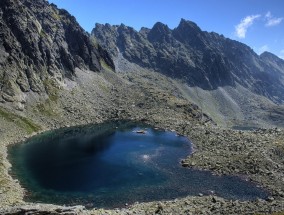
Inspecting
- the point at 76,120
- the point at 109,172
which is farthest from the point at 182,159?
the point at 76,120

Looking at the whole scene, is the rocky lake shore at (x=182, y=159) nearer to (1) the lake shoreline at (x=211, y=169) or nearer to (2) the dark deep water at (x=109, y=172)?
(1) the lake shoreline at (x=211, y=169)

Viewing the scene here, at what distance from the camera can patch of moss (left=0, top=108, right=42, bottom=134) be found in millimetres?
128125

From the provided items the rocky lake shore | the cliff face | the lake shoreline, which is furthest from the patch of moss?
the lake shoreline

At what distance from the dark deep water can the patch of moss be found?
5.39m

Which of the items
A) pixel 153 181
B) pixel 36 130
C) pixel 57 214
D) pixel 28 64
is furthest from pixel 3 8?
pixel 57 214

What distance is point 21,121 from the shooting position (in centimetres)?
13150

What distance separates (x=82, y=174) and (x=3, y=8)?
115 metres

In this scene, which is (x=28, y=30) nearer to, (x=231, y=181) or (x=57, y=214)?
(x=231, y=181)

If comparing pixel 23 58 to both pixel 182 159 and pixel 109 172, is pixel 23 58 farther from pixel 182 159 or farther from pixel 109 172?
pixel 182 159

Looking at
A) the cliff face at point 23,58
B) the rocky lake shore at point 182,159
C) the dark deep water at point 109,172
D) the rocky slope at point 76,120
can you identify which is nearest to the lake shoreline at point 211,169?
the rocky lake shore at point 182,159

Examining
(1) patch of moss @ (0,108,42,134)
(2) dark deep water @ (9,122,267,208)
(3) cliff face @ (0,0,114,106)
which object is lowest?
(2) dark deep water @ (9,122,267,208)

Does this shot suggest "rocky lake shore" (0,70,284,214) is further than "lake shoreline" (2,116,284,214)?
No

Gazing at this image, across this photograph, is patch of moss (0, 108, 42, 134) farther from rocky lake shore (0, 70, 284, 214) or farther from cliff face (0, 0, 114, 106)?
cliff face (0, 0, 114, 106)

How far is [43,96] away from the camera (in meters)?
160
